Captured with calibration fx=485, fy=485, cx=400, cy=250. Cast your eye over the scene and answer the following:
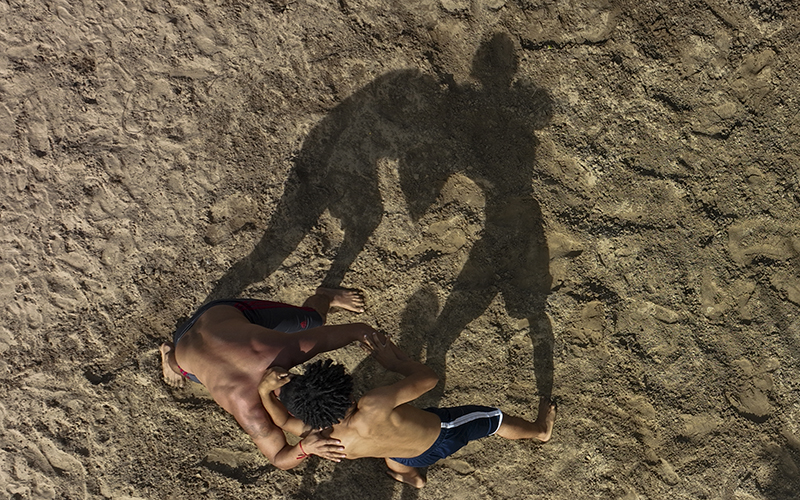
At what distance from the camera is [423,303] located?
3256 mm

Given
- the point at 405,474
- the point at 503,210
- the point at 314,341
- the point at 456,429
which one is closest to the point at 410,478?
the point at 405,474

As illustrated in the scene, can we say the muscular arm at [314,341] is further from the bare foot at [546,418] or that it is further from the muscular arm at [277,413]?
the bare foot at [546,418]

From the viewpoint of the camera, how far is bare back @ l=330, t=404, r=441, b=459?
2225 mm

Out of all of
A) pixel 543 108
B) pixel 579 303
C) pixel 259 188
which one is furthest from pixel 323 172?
pixel 579 303

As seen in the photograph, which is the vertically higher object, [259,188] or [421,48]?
[421,48]

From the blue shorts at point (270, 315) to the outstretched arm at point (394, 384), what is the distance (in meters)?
0.59

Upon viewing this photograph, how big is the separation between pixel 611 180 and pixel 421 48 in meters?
1.55

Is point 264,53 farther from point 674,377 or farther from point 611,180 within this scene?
point 674,377

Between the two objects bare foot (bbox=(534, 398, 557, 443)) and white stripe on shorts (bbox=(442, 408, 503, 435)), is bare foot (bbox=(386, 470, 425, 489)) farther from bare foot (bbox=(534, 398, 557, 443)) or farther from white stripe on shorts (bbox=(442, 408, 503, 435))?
bare foot (bbox=(534, 398, 557, 443))

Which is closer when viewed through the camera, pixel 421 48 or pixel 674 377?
pixel 674 377

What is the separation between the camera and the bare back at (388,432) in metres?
2.22

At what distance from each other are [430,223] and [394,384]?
1.28 m

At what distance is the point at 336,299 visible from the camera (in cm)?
318

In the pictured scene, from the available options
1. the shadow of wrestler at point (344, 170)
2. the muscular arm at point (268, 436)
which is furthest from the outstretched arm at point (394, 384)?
the shadow of wrestler at point (344, 170)
